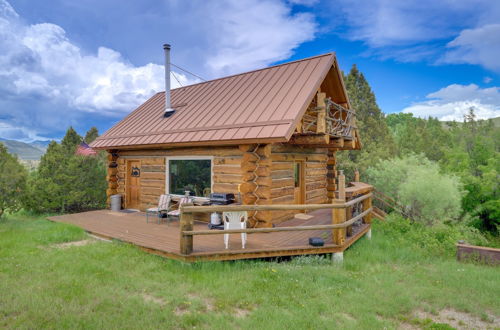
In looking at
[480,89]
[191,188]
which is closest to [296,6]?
[191,188]

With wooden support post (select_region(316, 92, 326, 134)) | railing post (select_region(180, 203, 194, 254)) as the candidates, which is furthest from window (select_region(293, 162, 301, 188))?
railing post (select_region(180, 203, 194, 254))

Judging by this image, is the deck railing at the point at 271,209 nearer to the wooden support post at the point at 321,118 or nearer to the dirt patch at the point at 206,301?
the dirt patch at the point at 206,301

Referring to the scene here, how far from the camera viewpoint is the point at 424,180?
38.1 ft

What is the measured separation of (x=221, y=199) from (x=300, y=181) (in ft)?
11.4

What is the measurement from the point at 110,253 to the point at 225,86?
792 centimetres

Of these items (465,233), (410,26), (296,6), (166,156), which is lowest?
(465,233)

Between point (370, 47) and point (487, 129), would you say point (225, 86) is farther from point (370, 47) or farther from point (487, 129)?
point (487, 129)

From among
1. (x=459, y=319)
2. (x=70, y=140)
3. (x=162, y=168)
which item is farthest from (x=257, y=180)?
(x=70, y=140)

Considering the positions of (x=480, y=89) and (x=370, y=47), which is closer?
(x=370, y=47)

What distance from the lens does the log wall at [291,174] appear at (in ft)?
28.4

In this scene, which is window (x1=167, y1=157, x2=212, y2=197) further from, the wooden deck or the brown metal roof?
the wooden deck

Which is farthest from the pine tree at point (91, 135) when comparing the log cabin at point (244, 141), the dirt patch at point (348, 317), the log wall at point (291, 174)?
the dirt patch at point (348, 317)

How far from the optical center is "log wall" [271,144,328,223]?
28.4 ft

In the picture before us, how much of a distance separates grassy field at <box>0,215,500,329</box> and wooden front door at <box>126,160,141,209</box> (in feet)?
15.6
